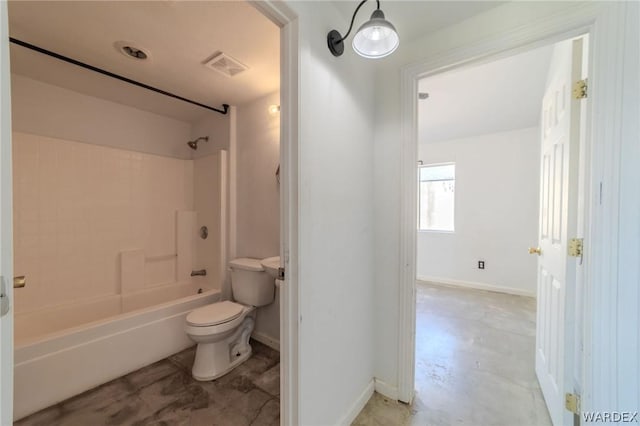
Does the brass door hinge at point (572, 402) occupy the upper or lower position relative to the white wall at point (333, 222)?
lower

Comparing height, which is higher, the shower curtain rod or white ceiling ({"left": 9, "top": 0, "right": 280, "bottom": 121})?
white ceiling ({"left": 9, "top": 0, "right": 280, "bottom": 121})

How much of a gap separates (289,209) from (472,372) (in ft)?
6.43

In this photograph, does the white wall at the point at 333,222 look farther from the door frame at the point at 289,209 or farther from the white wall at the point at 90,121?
the white wall at the point at 90,121

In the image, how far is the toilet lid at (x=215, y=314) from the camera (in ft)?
5.94

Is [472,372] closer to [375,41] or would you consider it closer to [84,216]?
[375,41]

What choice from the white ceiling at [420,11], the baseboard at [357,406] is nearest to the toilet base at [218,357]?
the baseboard at [357,406]

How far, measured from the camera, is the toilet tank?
2160 millimetres

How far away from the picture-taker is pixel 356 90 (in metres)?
1.50

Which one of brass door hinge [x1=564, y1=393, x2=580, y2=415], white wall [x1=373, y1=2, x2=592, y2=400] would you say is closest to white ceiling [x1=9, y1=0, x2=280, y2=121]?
white wall [x1=373, y1=2, x2=592, y2=400]

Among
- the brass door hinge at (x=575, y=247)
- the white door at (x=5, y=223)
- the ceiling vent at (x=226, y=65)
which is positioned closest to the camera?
the white door at (x=5, y=223)

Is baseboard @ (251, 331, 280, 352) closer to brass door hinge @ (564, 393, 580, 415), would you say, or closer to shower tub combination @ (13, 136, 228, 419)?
shower tub combination @ (13, 136, 228, 419)

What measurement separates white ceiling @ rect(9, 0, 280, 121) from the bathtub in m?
1.88

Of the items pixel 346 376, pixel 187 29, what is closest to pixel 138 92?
pixel 187 29

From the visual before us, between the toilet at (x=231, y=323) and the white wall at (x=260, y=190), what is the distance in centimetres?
14
